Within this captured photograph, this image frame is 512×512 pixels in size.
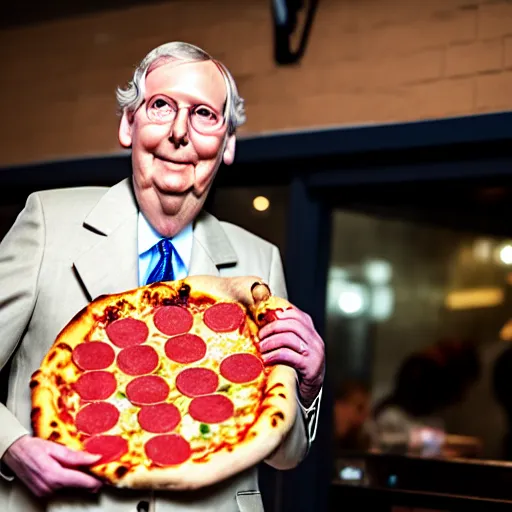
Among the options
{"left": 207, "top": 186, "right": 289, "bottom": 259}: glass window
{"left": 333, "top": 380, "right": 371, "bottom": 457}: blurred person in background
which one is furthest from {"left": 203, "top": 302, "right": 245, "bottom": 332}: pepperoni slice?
{"left": 333, "top": 380, "right": 371, "bottom": 457}: blurred person in background

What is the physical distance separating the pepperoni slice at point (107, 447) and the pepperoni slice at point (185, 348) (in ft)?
0.70

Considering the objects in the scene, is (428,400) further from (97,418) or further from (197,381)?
(97,418)

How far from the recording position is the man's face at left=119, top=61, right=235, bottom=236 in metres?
1.86

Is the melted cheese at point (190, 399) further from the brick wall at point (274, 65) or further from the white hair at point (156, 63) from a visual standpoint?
the brick wall at point (274, 65)

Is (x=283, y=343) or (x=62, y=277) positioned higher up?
(x=62, y=277)

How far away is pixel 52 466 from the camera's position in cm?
159

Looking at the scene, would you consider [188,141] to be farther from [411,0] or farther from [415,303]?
[415,303]

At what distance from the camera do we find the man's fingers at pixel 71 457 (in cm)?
158

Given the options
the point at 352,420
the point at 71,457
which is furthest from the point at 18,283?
the point at 352,420

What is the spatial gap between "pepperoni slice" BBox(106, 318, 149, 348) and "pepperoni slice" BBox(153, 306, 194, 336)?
0.03 m

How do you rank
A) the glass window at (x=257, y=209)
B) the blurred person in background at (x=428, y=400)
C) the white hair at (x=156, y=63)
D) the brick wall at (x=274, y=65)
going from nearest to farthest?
the white hair at (x=156, y=63), the brick wall at (x=274, y=65), the glass window at (x=257, y=209), the blurred person in background at (x=428, y=400)

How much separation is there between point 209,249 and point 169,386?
37 centimetres

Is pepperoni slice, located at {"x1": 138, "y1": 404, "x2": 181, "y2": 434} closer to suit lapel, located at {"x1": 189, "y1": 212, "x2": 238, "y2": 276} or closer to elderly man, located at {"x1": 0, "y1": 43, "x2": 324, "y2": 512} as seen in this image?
elderly man, located at {"x1": 0, "y1": 43, "x2": 324, "y2": 512}

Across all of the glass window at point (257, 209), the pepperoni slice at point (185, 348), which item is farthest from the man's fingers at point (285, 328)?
the glass window at point (257, 209)
